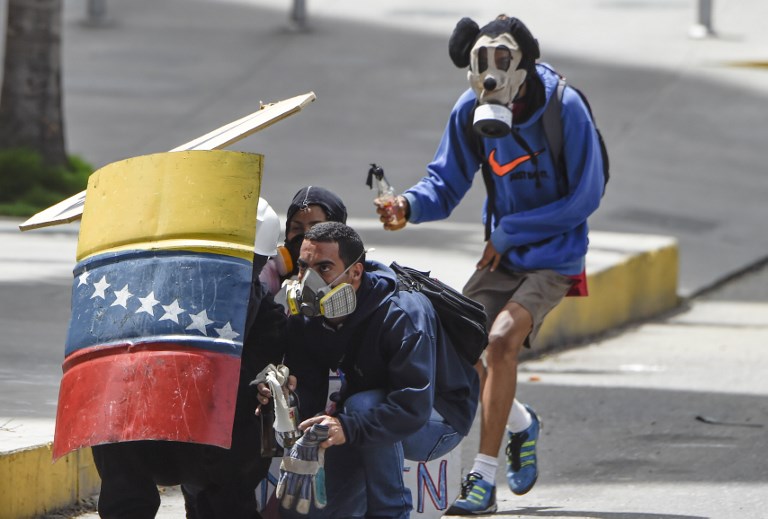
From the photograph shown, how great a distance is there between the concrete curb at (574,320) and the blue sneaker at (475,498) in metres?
1.26

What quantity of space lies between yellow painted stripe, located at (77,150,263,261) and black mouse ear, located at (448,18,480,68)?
166cm

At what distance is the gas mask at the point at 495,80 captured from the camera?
5.76 metres

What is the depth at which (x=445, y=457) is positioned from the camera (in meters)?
5.35

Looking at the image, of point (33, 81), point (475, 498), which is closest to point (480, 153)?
point (475, 498)

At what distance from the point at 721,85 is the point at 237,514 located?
43.5ft

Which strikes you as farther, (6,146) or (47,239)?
(6,146)

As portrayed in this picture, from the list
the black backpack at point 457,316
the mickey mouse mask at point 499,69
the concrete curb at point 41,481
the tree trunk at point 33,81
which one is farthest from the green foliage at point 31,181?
the black backpack at point 457,316

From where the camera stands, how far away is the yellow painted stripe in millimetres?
4488

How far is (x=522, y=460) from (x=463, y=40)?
1534 millimetres

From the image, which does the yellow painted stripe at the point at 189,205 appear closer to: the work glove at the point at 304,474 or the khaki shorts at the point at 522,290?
the work glove at the point at 304,474

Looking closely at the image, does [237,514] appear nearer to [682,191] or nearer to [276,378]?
[276,378]

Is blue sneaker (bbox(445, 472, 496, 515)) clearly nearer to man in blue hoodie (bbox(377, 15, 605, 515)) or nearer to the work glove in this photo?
man in blue hoodie (bbox(377, 15, 605, 515))

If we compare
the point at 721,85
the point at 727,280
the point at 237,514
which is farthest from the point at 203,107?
the point at 237,514

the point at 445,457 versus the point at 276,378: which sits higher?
the point at 276,378
